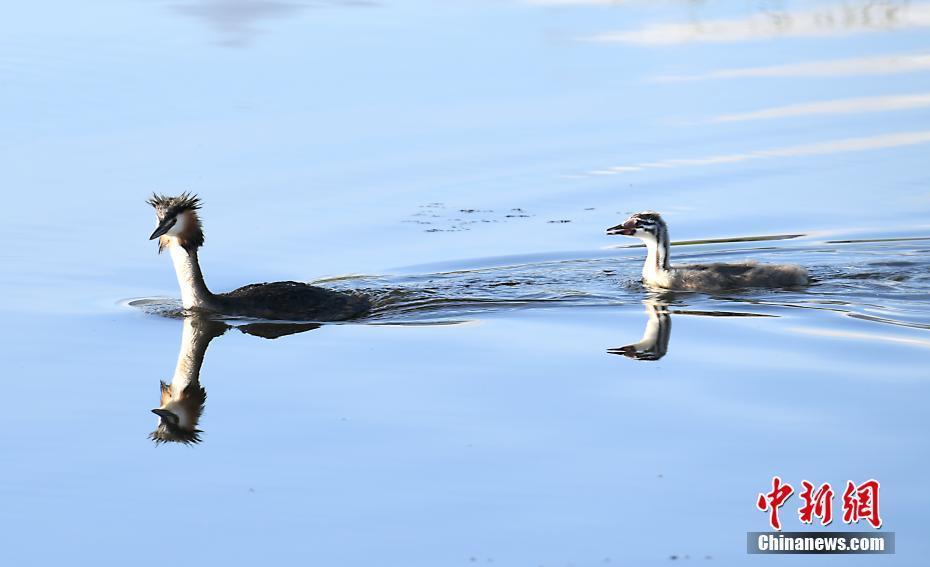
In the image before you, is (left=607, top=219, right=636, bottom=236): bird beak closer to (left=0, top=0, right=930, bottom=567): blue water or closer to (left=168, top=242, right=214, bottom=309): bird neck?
(left=0, top=0, right=930, bottom=567): blue water

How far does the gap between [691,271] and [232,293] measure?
4.05 metres

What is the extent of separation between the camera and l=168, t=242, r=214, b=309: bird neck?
12531 millimetres

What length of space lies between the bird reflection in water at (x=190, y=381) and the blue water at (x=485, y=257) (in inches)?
5.8

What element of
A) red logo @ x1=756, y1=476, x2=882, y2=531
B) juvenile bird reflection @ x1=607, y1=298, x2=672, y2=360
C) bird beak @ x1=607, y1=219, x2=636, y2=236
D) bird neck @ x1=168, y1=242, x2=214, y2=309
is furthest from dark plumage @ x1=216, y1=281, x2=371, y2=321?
red logo @ x1=756, y1=476, x2=882, y2=531

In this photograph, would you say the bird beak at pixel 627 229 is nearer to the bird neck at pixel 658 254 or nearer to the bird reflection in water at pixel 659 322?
the bird neck at pixel 658 254

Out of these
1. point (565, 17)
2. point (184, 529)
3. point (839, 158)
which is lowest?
point (184, 529)

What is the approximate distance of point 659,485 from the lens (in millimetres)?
7957

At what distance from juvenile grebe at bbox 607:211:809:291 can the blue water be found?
0.23m

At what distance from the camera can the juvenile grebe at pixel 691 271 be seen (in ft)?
44.5

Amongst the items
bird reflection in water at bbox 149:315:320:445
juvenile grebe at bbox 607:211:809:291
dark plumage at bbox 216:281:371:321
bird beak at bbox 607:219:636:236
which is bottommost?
bird reflection in water at bbox 149:315:320:445

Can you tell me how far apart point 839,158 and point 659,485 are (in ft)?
32.9

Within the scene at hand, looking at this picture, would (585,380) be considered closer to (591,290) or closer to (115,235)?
(591,290)

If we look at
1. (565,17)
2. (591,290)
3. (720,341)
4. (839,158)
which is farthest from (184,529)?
(565,17)

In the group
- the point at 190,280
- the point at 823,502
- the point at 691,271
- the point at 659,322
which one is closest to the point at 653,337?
the point at 659,322
